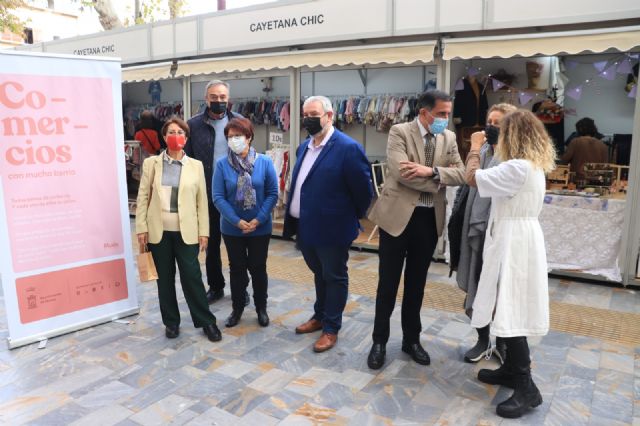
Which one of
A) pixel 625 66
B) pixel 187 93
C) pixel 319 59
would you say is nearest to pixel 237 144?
pixel 319 59

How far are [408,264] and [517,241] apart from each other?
2.73 ft

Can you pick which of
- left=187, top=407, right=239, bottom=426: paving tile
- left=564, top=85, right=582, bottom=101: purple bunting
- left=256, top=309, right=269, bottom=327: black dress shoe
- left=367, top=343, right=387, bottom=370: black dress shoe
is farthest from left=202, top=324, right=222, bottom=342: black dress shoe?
left=564, top=85, right=582, bottom=101: purple bunting

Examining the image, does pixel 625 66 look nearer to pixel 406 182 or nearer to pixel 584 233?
A: pixel 584 233

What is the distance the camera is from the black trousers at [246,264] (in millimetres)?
3916

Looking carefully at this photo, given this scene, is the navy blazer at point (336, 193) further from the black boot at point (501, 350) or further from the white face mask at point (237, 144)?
the black boot at point (501, 350)

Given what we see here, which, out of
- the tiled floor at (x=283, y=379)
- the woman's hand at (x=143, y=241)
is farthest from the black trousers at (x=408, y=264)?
the woman's hand at (x=143, y=241)

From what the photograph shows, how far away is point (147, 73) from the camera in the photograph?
7973 millimetres

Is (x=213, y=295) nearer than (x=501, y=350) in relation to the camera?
No

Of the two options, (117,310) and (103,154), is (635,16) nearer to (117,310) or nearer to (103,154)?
(103,154)

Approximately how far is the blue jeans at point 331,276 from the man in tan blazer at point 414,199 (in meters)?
0.37

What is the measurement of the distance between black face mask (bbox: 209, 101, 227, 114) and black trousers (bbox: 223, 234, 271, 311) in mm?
1105

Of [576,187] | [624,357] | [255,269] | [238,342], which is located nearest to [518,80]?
[576,187]

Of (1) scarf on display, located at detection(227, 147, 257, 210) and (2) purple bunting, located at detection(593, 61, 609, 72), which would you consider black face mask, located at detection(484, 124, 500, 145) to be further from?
(2) purple bunting, located at detection(593, 61, 609, 72)

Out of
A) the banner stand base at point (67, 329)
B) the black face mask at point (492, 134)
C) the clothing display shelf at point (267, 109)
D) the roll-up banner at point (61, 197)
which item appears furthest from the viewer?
the clothing display shelf at point (267, 109)
